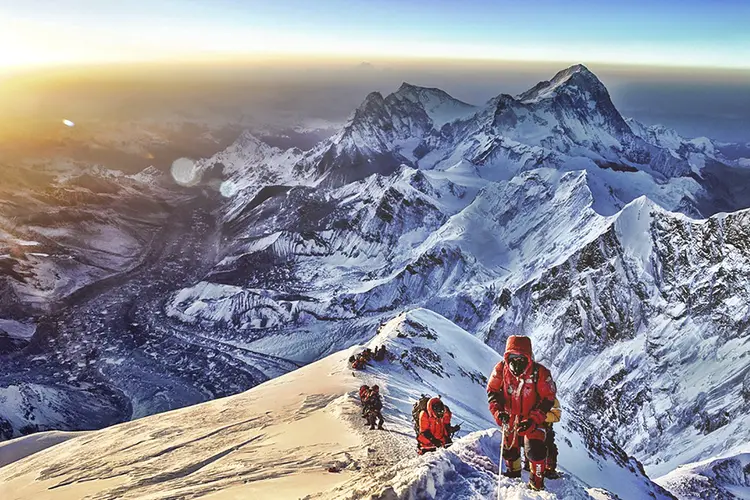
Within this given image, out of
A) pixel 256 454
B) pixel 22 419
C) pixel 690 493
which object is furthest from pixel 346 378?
pixel 22 419

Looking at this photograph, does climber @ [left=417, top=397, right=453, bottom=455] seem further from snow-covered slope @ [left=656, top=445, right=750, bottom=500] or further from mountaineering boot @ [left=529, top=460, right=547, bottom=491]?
snow-covered slope @ [left=656, top=445, right=750, bottom=500]

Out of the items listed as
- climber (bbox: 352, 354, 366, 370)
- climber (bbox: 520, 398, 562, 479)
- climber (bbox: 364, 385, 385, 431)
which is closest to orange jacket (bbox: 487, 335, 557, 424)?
climber (bbox: 520, 398, 562, 479)

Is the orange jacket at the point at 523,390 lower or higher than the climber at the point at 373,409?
higher

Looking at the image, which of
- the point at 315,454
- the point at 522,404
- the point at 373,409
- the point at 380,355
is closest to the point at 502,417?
the point at 522,404

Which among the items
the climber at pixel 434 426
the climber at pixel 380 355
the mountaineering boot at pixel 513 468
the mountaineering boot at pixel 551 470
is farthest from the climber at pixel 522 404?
the climber at pixel 380 355

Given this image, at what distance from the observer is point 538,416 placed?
42.3 feet

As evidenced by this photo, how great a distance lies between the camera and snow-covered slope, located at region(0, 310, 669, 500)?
1371 cm

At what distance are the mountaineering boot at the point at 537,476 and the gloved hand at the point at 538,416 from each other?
99 cm

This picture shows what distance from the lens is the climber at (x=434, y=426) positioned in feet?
60.7

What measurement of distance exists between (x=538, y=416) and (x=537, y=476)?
149cm

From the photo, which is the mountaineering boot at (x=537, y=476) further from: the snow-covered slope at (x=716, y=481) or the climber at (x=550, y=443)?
the snow-covered slope at (x=716, y=481)

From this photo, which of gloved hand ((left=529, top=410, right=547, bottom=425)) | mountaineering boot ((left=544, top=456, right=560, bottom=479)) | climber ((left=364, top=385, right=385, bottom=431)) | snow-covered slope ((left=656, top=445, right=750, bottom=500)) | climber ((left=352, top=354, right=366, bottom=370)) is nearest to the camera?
gloved hand ((left=529, top=410, right=547, bottom=425))

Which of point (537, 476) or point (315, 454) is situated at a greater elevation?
point (537, 476)

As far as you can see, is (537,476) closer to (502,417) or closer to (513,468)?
(513,468)
